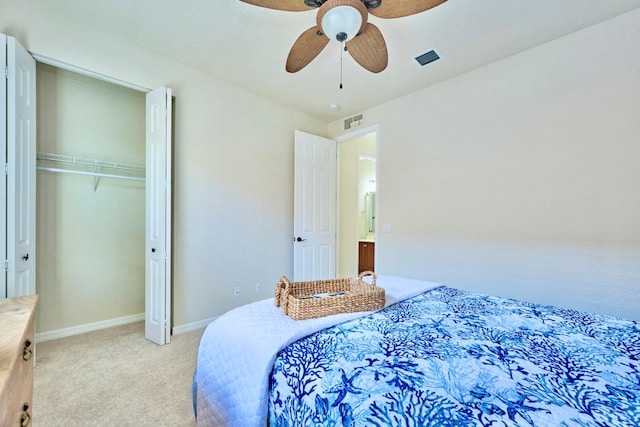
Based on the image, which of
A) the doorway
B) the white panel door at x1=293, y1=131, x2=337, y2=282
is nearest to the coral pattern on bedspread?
the white panel door at x1=293, y1=131, x2=337, y2=282

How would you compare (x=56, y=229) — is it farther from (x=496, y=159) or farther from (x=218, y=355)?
(x=496, y=159)

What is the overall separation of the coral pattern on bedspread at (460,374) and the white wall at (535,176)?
40.5 inches

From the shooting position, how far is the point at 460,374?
0.85m

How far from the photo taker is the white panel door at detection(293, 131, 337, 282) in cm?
367

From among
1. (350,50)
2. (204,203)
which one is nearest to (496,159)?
(350,50)

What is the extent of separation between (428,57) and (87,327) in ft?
13.7

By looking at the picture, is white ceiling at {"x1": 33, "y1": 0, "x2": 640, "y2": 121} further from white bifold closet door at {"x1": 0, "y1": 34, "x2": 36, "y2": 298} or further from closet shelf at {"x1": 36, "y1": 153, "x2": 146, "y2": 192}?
closet shelf at {"x1": 36, "y1": 153, "x2": 146, "y2": 192}

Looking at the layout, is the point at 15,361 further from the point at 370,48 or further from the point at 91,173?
the point at 91,173

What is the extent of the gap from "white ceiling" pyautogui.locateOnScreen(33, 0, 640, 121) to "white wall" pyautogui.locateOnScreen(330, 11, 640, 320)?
0.19 meters

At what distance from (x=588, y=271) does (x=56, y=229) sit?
4536 millimetres

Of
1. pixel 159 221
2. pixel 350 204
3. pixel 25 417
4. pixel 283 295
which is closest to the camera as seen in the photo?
pixel 25 417

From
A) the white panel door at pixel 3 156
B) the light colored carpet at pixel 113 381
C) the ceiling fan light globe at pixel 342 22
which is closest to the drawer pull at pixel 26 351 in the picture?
the light colored carpet at pixel 113 381

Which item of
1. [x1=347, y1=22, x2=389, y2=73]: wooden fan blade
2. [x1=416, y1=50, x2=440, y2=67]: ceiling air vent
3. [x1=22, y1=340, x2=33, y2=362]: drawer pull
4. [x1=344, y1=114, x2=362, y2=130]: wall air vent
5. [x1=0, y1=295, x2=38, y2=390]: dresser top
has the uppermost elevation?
[x1=416, y1=50, x2=440, y2=67]: ceiling air vent

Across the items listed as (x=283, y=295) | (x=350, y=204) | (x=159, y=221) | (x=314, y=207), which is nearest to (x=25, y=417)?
(x=283, y=295)
